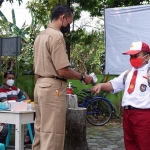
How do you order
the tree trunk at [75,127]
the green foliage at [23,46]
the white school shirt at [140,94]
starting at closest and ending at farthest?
the white school shirt at [140,94], the tree trunk at [75,127], the green foliage at [23,46]

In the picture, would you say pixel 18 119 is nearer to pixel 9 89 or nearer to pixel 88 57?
pixel 9 89

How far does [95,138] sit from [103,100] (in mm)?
2469

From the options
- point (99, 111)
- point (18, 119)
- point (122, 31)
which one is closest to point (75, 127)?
point (18, 119)

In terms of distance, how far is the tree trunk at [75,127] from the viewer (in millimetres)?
5523

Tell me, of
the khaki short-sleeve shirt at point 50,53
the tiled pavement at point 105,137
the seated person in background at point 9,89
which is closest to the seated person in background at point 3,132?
the tiled pavement at point 105,137

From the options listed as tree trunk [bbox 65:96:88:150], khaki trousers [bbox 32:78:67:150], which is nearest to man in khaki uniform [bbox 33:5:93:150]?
khaki trousers [bbox 32:78:67:150]

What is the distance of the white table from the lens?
495 centimetres

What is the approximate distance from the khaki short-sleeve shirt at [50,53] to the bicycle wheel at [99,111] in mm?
5552

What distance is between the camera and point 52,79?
4.05 meters

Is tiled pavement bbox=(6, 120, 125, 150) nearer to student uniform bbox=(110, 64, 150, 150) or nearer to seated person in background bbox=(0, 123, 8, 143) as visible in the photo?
seated person in background bbox=(0, 123, 8, 143)

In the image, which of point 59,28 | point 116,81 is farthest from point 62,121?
point 59,28

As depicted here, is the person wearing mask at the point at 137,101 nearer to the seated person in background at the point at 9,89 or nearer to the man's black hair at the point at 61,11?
the man's black hair at the point at 61,11

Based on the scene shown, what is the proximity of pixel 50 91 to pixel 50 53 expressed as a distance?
41cm

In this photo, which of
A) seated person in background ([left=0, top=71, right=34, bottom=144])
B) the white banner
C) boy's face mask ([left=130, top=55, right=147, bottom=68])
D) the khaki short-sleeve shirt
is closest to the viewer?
boy's face mask ([left=130, top=55, right=147, bottom=68])
